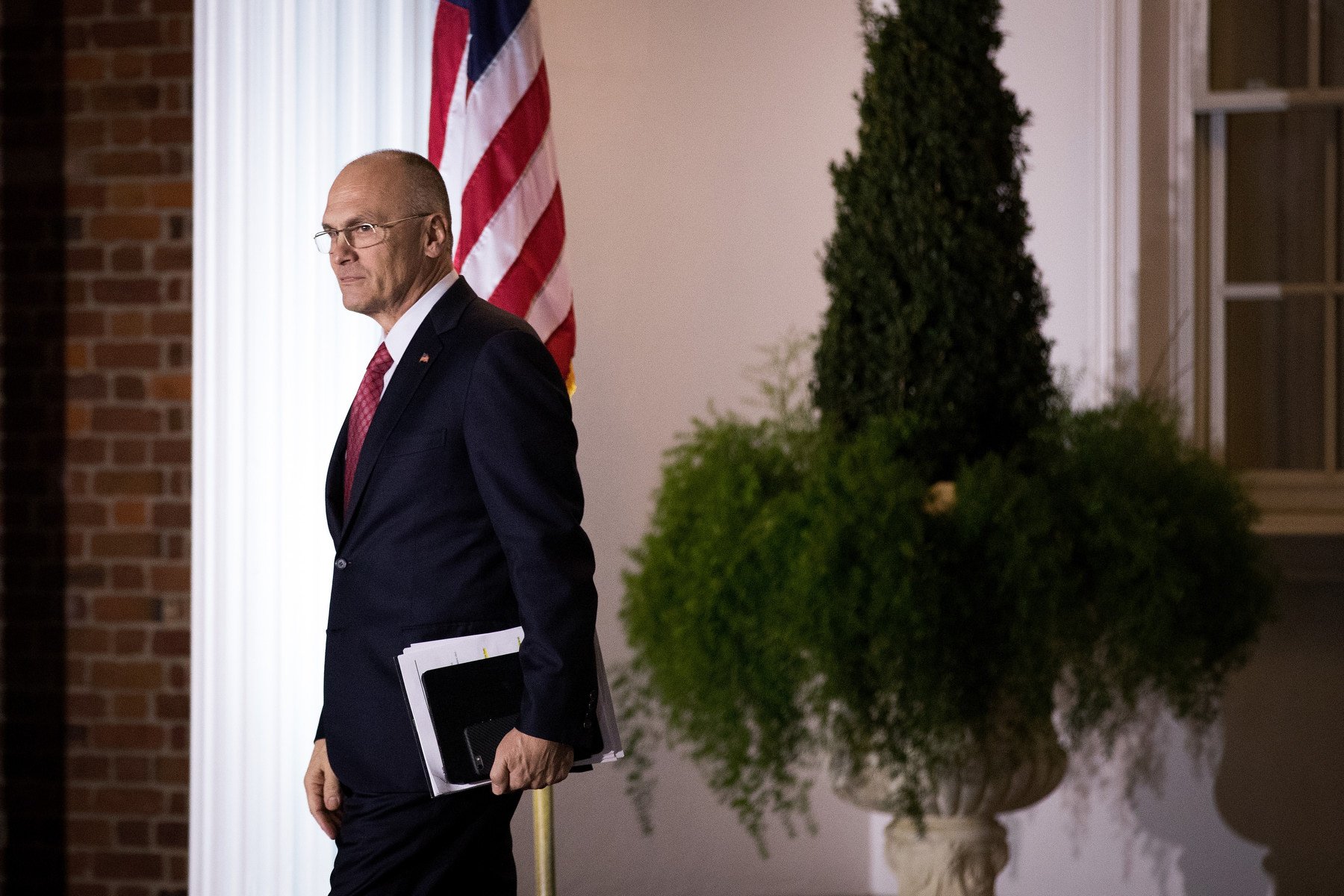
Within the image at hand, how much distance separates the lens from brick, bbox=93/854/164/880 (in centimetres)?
354

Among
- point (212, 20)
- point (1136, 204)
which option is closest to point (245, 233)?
point (212, 20)

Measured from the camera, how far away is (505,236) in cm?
254

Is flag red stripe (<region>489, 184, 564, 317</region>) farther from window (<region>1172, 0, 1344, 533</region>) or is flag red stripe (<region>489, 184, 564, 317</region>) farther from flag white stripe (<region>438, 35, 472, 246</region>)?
window (<region>1172, 0, 1344, 533</region>)

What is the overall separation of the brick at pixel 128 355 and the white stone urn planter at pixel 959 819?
8.82ft

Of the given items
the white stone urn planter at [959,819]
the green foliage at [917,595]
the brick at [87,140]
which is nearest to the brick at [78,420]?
the brick at [87,140]

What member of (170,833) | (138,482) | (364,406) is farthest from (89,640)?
(364,406)

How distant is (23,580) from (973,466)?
3.15 metres

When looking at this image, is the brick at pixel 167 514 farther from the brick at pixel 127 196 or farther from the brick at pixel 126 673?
the brick at pixel 127 196

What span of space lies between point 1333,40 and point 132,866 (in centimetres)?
407

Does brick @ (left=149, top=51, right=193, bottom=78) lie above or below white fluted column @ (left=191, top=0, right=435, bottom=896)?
above

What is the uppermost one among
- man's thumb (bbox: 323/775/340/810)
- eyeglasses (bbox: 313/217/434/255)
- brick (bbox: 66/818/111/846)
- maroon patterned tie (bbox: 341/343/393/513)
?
eyeglasses (bbox: 313/217/434/255)

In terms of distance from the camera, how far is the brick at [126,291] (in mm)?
3537

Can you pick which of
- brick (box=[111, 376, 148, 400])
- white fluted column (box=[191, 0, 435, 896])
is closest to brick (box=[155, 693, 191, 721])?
brick (box=[111, 376, 148, 400])

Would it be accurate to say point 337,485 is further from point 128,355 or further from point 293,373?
point 128,355
